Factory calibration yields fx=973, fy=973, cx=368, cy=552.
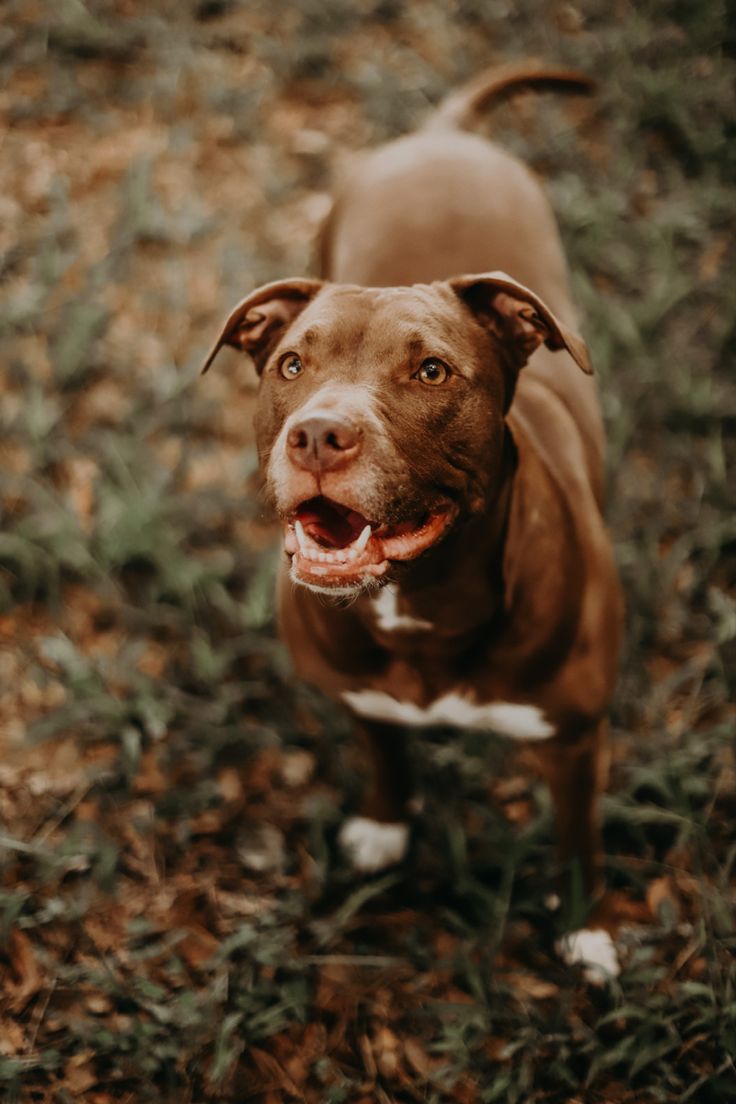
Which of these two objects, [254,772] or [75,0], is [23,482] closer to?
[254,772]

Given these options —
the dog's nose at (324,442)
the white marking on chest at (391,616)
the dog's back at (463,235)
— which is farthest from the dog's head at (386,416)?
the dog's back at (463,235)

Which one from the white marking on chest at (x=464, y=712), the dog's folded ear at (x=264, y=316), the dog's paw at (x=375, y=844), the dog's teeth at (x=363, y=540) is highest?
the dog's folded ear at (x=264, y=316)

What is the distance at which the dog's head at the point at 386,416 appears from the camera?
5.73 feet

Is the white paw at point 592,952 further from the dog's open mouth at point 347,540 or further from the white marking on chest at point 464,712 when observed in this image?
the dog's open mouth at point 347,540

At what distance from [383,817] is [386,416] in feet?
4.94

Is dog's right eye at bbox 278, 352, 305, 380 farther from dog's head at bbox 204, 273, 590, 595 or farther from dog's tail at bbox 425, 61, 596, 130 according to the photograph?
dog's tail at bbox 425, 61, 596, 130

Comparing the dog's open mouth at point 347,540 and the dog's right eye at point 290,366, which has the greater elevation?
the dog's right eye at point 290,366

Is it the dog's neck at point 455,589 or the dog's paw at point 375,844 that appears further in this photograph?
the dog's paw at point 375,844

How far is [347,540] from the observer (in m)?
1.92

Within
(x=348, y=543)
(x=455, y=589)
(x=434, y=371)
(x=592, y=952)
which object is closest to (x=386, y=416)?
(x=434, y=371)

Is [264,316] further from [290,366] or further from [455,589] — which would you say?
[455,589]

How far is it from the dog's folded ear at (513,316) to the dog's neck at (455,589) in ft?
0.67

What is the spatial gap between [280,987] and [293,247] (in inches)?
119

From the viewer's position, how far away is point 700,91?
4465 mm
